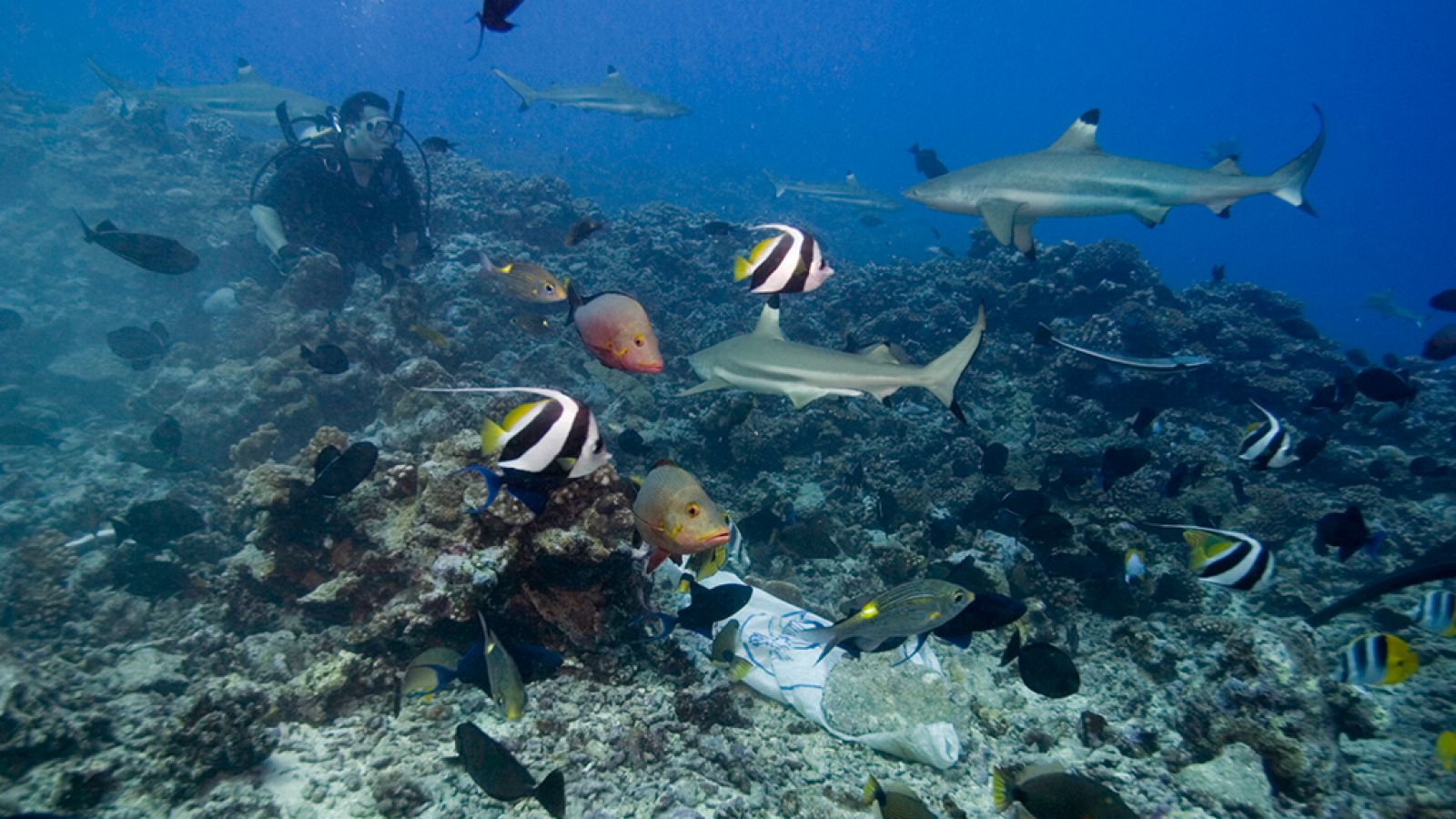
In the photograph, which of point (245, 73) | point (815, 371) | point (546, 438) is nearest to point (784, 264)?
point (815, 371)

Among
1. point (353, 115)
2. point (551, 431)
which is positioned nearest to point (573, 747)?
point (551, 431)

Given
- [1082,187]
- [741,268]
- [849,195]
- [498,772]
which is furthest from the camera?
[849,195]

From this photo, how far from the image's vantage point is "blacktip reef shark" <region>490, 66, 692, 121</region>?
18.4 m

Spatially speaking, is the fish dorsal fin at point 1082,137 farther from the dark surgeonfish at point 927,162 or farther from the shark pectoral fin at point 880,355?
the dark surgeonfish at point 927,162

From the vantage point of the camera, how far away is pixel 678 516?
269 centimetres

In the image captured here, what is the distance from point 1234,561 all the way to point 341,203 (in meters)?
13.6

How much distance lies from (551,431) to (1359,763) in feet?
19.6

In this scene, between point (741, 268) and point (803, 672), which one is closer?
point (741, 268)

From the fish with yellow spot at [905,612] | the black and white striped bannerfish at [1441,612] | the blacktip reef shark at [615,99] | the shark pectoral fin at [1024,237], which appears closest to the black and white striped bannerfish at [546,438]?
the fish with yellow spot at [905,612]

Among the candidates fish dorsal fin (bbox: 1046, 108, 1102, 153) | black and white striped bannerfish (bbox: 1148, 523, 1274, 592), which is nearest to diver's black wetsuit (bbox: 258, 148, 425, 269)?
fish dorsal fin (bbox: 1046, 108, 1102, 153)

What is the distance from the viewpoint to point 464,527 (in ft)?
13.0

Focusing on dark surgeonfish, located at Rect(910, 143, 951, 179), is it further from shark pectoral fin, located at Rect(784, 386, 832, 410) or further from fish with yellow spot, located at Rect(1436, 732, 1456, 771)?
fish with yellow spot, located at Rect(1436, 732, 1456, 771)

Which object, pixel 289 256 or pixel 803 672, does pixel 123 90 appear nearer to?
pixel 289 256

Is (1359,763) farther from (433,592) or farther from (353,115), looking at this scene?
(353,115)
